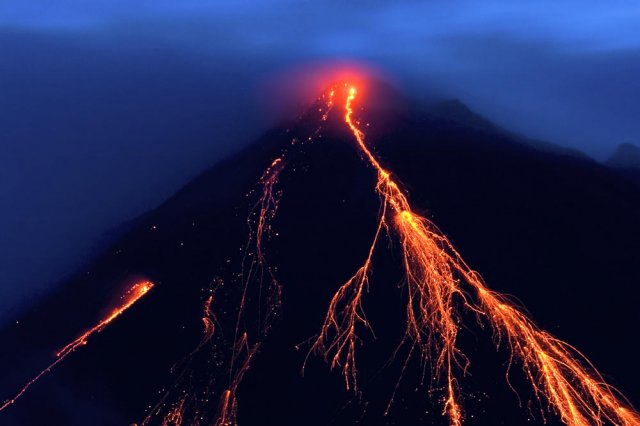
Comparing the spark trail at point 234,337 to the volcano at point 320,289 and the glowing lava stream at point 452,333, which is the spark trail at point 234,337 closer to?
the volcano at point 320,289

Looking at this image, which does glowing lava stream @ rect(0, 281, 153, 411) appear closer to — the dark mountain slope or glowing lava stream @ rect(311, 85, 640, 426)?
glowing lava stream @ rect(311, 85, 640, 426)

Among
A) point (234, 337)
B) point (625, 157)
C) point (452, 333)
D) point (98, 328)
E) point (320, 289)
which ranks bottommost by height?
point (98, 328)

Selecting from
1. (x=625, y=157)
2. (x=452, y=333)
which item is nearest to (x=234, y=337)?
(x=452, y=333)

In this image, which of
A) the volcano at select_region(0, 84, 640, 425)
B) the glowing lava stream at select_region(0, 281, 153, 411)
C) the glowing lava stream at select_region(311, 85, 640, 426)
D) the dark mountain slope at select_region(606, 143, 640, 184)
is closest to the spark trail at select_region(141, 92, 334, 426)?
the volcano at select_region(0, 84, 640, 425)

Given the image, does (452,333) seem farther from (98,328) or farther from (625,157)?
(625,157)

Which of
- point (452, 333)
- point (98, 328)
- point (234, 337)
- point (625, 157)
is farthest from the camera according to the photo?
point (625, 157)

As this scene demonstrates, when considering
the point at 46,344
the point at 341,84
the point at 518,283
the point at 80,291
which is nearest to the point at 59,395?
the point at 46,344

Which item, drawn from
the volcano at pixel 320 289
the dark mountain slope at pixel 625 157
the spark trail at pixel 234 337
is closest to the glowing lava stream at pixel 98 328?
the volcano at pixel 320 289
